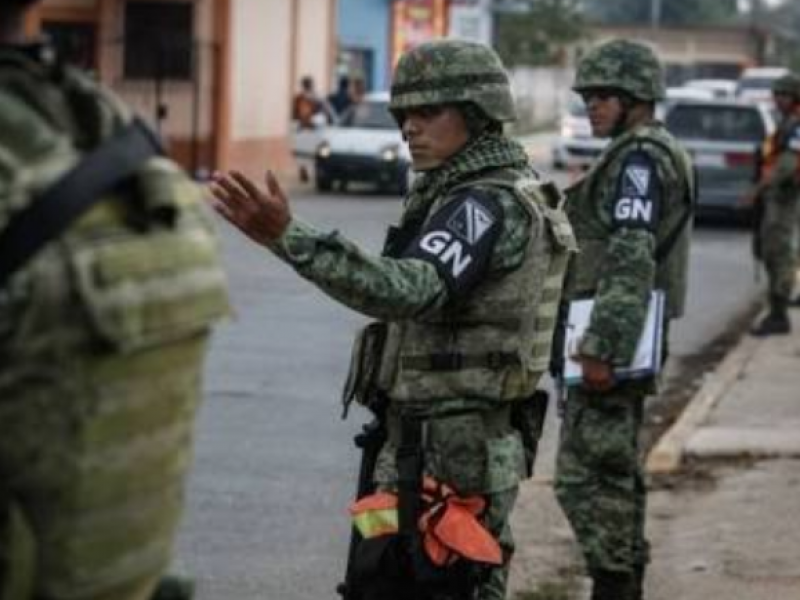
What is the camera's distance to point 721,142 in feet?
80.2

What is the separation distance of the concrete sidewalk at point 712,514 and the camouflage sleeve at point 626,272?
112 cm

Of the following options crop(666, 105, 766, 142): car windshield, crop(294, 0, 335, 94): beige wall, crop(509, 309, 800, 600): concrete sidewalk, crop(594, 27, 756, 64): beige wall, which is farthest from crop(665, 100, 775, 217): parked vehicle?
crop(594, 27, 756, 64): beige wall

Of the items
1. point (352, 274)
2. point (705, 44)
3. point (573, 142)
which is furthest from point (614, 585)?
point (705, 44)

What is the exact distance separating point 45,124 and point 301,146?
27499 millimetres

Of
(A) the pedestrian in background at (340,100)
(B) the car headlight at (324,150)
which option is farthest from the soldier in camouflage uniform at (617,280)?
(A) the pedestrian in background at (340,100)

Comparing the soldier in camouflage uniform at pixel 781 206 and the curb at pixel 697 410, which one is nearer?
the curb at pixel 697 410

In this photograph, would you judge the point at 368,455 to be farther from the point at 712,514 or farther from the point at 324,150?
the point at 324,150

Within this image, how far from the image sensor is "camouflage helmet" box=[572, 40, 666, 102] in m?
6.11

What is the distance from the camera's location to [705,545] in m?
7.38

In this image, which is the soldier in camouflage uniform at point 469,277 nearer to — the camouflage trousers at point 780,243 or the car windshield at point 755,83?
the camouflage trousers at point 780,243

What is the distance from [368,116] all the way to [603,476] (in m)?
22.8

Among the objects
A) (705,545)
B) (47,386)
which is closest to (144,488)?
(47,386)

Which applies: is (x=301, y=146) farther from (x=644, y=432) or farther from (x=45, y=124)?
(x=45, y=124)

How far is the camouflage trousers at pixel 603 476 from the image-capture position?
610 centimetres
